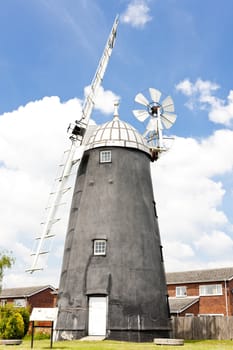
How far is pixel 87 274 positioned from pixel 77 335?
9.13 ft

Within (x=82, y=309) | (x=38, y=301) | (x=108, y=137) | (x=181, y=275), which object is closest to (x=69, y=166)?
(x=108, y=137)

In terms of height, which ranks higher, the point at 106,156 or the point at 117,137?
the point at 117,137

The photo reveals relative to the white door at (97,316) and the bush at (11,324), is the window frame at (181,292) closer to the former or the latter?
the bush at (11,324)

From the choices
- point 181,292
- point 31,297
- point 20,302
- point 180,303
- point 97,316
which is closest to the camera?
point 97,316

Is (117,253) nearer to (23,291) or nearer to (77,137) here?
(77,137)

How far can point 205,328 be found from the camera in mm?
27844

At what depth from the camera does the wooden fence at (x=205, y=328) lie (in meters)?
27.5

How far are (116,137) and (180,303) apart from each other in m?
19.5

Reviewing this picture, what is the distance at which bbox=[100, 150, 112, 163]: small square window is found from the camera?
23233 mm

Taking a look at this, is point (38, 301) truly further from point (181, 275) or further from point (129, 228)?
point (129, 228)

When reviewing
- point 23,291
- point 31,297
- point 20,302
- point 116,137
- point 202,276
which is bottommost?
point 20,302

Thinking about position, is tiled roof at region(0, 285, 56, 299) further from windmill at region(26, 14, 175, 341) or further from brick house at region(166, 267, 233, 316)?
windmill at region(26, 14, 175, 341)

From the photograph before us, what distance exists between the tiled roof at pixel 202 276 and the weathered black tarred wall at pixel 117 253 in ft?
57.1

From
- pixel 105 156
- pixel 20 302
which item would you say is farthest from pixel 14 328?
pixel 20 302
